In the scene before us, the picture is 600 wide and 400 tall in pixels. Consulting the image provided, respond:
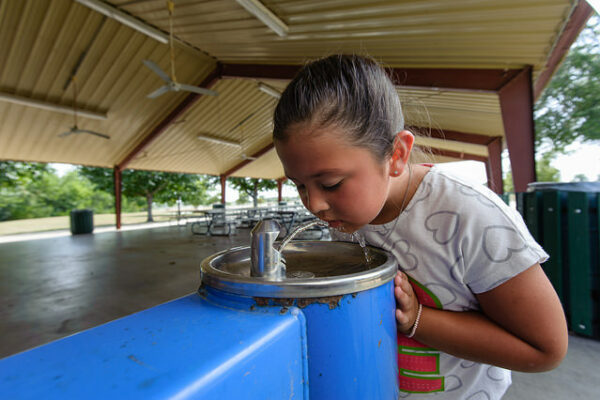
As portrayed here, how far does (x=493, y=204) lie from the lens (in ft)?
1.93

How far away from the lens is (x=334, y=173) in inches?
22.0

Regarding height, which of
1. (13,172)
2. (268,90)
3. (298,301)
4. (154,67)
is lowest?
(298,301)

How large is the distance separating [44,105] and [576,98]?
13745mm

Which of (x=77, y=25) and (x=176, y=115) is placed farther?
(x=176, y=115)

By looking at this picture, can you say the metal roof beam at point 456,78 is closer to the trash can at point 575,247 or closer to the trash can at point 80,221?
the trash can at point 575,247

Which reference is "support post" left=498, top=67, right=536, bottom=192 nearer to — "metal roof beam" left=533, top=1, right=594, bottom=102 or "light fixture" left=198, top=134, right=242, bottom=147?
"metal roof beam" left=533, top=1, right=594, bottom=102

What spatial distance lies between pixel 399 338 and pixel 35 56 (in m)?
7.83

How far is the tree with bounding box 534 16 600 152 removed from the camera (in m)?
7.95

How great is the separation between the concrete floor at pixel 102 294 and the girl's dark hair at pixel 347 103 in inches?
65.9

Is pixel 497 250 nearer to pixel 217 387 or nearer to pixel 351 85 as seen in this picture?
pixel 351 85

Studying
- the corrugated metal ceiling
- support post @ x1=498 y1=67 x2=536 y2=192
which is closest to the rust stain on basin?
the corrugated metal ceiling

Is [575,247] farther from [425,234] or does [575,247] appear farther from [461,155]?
[461,155]

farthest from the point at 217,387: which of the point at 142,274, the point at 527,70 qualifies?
the point at 527,70

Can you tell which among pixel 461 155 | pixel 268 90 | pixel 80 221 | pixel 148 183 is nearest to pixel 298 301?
pixel 268 90
